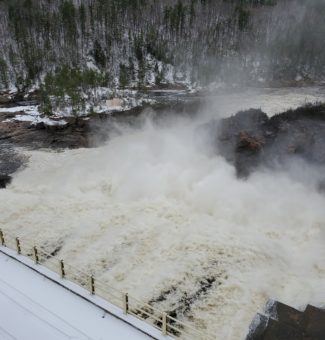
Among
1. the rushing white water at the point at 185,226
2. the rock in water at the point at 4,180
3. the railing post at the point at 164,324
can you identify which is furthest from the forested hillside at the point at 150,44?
the railing post at the point at 164,324

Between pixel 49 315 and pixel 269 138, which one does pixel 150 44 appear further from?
pixel 49 315

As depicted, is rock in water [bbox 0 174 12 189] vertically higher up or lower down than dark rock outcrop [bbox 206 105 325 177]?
lower down

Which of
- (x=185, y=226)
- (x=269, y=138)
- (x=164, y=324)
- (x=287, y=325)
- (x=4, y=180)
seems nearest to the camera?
(x=164, y=324)

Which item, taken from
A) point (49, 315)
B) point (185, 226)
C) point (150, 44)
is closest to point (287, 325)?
point (49, 315)

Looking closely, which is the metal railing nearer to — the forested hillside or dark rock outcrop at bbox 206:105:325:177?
→ dark rock outcrop at bbox 206:105:325:177

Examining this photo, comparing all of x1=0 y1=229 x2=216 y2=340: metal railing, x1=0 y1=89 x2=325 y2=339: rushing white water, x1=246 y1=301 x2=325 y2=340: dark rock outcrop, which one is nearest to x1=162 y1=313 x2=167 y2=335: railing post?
x1=0 y1=229 x2=216 y2=340: metal railing

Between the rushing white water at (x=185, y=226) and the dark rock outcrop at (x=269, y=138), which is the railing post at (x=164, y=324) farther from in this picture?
the dark rock outcrop at (x=269, y=138)

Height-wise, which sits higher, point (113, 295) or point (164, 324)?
point (164, 324)
